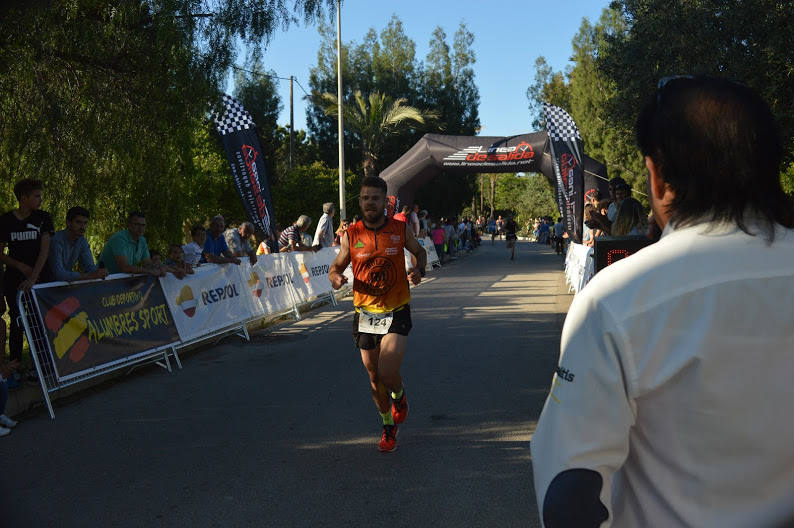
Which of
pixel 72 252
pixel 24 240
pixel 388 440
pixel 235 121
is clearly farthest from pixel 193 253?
pixel 388 440

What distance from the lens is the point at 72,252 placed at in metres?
8.23

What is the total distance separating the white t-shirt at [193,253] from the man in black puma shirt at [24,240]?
346 centimetres

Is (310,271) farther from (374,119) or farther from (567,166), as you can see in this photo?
(374,119)

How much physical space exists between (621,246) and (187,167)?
10265mm

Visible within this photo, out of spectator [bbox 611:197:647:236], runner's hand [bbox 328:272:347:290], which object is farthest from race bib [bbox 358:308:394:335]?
spectator [bbox 611:197:647:236]

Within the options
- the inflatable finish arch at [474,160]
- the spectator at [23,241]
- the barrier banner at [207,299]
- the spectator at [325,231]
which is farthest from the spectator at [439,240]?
the spectator at [23,241]

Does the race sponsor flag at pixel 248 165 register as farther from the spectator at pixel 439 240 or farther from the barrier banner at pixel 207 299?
the spectator at pixel 439 240

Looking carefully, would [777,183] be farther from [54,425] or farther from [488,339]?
[488,339]

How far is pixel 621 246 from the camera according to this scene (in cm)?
655

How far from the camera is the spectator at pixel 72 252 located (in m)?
7.88

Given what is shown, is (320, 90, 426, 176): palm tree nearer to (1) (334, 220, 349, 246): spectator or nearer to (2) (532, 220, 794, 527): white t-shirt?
(1) (334, 220, 349, 246): spectator

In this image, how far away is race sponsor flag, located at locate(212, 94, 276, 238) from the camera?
49.0 ft

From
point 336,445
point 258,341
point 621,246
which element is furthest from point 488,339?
point 336,445

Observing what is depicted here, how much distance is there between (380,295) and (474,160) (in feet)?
62.9
